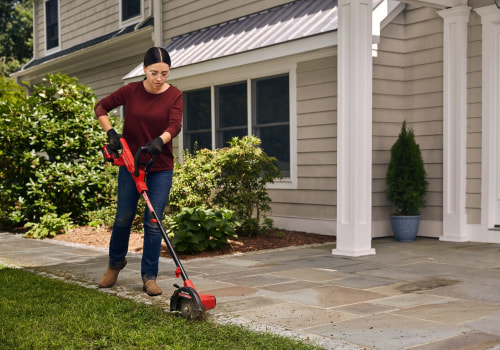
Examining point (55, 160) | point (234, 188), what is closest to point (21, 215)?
point (55, 160)

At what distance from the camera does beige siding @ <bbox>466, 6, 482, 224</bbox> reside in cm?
809

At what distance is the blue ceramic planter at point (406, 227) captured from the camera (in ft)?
27.3

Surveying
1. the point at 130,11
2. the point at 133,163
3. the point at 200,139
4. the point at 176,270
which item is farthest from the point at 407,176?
the point at 130,11

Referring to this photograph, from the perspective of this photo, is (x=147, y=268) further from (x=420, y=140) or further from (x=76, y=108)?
(x=76, y=108)

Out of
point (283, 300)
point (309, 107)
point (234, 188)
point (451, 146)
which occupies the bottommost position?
point (283, 300)

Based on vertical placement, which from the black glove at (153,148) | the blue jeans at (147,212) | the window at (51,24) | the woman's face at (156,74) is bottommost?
the blue jeans at (147,212)

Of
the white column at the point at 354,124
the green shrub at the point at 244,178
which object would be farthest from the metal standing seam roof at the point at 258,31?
the green shrub at the point at 244,178

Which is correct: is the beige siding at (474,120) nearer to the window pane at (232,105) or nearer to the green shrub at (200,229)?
the green shrub at (200,229)

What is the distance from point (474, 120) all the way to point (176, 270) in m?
5.41

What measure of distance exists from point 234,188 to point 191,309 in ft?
14.6

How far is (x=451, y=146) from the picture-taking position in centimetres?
825

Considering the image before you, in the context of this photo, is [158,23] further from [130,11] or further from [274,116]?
[274,116]

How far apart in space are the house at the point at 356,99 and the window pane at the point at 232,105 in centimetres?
2

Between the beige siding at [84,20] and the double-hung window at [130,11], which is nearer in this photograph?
the double-hung window at [130,11]
